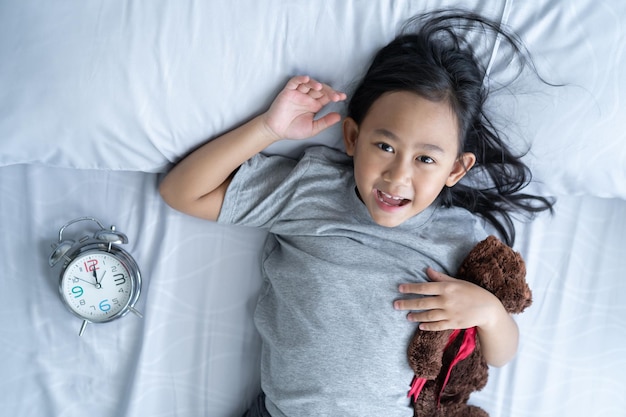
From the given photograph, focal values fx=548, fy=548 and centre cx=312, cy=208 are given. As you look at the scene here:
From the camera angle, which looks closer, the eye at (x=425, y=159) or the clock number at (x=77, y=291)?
the eye at (x=425, y=159)

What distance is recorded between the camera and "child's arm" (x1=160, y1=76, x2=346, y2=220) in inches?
39.3

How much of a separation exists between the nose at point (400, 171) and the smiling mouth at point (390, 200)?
0.18 ft

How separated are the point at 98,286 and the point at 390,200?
2.02 feet

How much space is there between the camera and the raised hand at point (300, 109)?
0.99 m

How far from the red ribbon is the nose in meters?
0.34

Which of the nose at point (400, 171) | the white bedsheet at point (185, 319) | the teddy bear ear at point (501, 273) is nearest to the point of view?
the nose at point (400, 171)

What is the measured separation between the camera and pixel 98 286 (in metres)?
1.12

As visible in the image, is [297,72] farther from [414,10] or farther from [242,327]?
[242,327]

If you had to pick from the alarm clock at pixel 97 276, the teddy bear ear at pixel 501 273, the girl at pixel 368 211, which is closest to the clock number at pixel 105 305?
the alarm clock at pixel 97 276

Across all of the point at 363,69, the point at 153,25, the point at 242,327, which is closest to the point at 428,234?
the point at 363,69

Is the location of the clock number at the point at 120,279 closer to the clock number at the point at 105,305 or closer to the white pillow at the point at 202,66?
the clock number at the point at 105,305

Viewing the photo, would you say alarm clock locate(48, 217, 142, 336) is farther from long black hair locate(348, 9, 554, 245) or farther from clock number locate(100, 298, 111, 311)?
long black hair locate(348, 9, 554, 245)

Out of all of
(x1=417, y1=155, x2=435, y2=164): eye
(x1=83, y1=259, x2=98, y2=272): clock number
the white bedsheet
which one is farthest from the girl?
(x1=83, y1=259, x2=98, y2=272): clock number

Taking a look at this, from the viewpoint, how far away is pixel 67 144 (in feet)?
3.37
